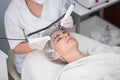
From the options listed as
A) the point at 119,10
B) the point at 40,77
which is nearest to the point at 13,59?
the point at 40,77

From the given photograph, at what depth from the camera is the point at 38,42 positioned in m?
1.70

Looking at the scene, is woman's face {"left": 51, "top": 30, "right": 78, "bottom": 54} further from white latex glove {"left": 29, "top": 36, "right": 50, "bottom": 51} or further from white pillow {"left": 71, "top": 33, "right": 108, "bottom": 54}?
white pillow {"left": 71, "top": 33, "right": 108, "bottom": 54}

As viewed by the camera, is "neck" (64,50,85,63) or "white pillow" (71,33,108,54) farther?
"white pillow" (71,33,108,54)

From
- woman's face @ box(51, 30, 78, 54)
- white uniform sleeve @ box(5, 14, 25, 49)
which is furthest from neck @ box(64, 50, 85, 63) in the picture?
white uniform sleeve @ box(5, 14, 25, 49)

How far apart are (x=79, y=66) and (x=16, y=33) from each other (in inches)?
16.9

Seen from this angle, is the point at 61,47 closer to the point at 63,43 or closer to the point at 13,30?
the point at 63,43

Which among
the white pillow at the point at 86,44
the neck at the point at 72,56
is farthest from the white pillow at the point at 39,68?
the white pillow at the point at 86,44

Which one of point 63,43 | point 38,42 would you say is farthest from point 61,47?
point 38,42

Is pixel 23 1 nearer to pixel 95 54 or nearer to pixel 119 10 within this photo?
pixel 95 54

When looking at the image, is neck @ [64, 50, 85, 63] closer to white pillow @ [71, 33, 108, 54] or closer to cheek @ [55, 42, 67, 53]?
cheek @ [55, 42, 67, 53]

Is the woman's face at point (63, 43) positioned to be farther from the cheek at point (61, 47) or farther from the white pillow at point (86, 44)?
the white pillow at point (86, 44)

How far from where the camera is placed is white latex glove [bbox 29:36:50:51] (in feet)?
5.52

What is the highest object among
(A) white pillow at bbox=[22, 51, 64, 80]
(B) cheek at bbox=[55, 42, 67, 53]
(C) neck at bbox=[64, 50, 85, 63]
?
(B) cheek at bbox=[55, 42, 67, 53]

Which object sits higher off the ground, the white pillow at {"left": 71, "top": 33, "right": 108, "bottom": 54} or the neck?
the neck
